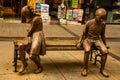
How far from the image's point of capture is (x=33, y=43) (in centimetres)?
573

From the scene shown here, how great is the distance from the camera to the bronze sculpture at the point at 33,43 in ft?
18.6

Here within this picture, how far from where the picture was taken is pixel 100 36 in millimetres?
6262

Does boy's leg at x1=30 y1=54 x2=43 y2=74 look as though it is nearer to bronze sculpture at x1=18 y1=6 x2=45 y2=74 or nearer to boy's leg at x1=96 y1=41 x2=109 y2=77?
bronze sculpture at x1=18 y1=6 x2=45 y2=74

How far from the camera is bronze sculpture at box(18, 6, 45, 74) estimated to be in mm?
5672

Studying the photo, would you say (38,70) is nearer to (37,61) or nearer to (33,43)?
(37,61)

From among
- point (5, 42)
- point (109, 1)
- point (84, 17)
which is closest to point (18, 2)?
point (84, 17)

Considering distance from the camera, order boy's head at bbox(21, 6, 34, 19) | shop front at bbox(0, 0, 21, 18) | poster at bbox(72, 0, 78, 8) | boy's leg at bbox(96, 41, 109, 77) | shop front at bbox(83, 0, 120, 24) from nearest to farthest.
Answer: boy's head at bbox(21, 6, 34, 19), boy's leg at bbox(96, 41, 109, 77), poster at bbox(72, 0, 78, 8), shop front at bbox(83, 0, 120, 24), shop front at bbox(0, 0, 21, 18)

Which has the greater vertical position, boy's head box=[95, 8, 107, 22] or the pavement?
boy's head box=[95, 8, 107, 22]

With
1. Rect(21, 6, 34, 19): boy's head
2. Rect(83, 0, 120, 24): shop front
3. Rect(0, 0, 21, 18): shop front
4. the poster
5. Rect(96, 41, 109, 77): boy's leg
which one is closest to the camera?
Rect(21, 6, 34, 19): boy's head

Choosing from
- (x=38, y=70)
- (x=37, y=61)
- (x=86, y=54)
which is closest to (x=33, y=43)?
(x=37, y=61)

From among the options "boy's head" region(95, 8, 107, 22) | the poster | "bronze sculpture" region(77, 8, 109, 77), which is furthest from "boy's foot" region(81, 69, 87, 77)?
the poster

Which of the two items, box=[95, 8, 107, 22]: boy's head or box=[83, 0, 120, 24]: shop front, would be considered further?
box=[83, 0, 120, 24]: shop front

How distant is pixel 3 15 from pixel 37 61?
8.79 m

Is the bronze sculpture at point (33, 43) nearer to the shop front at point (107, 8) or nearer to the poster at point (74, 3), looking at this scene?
the poster at point (74, 3)
